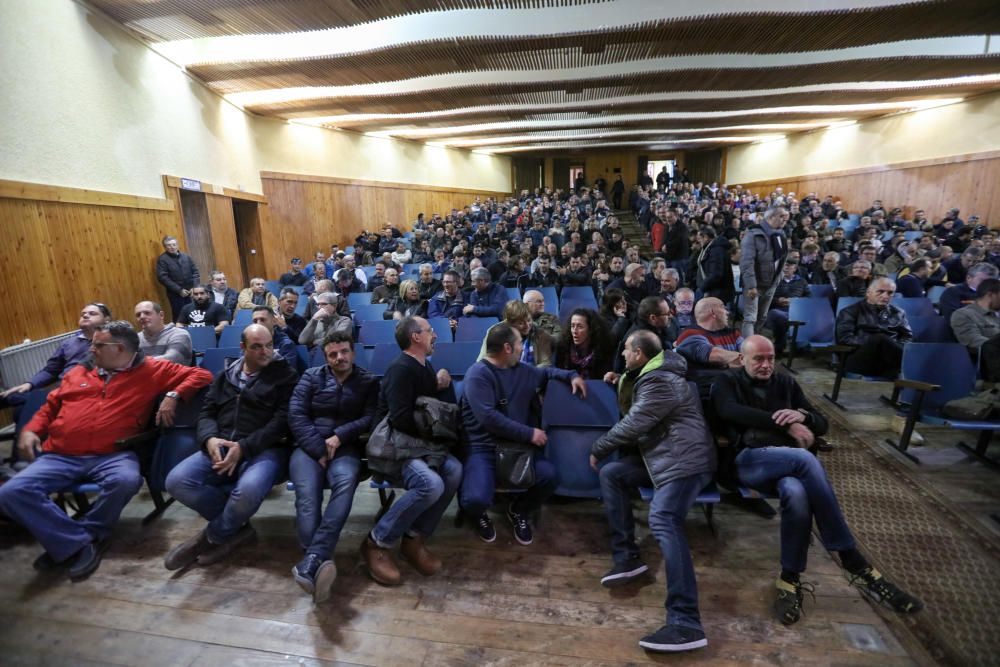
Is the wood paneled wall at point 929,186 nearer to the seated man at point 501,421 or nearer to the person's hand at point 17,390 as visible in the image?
the seated man at point 501,421

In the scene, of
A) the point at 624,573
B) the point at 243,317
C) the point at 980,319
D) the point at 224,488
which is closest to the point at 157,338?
the point at 243,317

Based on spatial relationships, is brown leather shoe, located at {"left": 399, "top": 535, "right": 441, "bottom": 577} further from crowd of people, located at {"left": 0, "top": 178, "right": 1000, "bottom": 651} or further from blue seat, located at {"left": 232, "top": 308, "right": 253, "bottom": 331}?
blue seat, located at {"left": 232, "top": 308, "right": 253, "bottom": 331}

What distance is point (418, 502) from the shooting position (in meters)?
2.03

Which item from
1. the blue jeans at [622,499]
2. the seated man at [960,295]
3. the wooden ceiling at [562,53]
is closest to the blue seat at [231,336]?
the wooden ceiling at [562,53]

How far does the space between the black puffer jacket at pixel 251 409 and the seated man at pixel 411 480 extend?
1.65 feet

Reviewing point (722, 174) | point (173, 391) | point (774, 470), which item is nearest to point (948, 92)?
point (722, 174)

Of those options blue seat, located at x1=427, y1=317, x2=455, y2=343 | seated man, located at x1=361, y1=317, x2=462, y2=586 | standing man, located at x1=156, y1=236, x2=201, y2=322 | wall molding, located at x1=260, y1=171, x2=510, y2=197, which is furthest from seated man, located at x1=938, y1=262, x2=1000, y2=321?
wall molding, located at x1=260, y1=171, x2=510, y2=197

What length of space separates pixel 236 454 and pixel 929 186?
14.9 m

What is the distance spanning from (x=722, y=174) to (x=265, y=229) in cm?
1841

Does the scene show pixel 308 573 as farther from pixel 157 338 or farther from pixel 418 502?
pixel 157 338

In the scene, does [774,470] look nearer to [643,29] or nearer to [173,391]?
[173,391]

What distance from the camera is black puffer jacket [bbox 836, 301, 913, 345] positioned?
3.66 meters

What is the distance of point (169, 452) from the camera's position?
8.16 feet

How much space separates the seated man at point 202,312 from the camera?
4.78 metres
